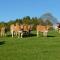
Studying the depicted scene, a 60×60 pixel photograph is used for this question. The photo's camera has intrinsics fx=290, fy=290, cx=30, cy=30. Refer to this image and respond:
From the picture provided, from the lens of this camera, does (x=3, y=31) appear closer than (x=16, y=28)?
No

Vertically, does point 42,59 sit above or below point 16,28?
below

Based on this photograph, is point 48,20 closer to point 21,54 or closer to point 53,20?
point 53,20

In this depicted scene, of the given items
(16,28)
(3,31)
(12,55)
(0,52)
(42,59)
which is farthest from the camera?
(3,31)

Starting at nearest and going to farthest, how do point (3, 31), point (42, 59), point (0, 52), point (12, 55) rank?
point (42, 59), point (12, 55), point (0, 52), point (3, 31)

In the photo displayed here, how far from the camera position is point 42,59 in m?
12.8

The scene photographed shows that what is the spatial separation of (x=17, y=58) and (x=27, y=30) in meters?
15.1


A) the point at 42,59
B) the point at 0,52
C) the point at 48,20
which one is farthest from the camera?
the point at 48,20

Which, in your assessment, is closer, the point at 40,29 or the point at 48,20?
the point at 40,29

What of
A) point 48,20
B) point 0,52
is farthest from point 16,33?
point 48,20

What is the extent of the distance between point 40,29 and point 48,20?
33.1m

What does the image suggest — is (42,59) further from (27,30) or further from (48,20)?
(48,20)

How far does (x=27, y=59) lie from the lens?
505 inches

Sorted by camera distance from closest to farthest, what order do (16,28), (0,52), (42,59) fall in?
(42,59)
(0,52)
(16,28)

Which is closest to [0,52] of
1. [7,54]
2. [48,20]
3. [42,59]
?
[7,54]
